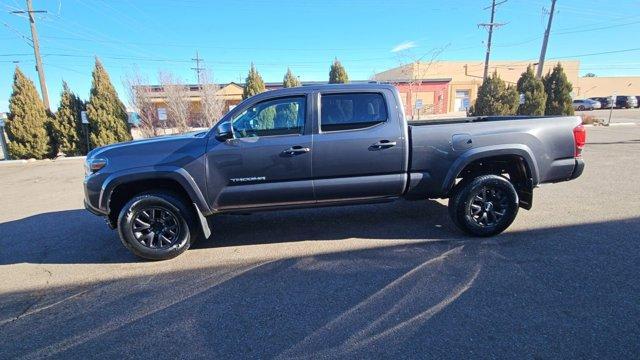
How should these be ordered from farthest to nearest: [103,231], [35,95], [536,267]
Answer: [35,95] < [103,231] < [536,267]

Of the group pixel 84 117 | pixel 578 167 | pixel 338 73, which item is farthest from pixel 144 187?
pixel 338 73

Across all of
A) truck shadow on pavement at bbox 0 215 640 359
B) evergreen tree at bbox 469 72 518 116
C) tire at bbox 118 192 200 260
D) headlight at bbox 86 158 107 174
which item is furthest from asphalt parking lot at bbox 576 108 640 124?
headlight at bbox 86 158 107 174

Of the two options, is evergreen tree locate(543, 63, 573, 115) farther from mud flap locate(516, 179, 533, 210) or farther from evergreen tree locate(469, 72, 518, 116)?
mud flap locate(516, 179, 533, 210)

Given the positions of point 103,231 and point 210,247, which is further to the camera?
point 103,231

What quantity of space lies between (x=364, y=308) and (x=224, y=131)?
2.38 m

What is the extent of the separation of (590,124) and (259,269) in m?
24.5

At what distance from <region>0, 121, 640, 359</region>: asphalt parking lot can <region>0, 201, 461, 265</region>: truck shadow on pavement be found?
0.03 metres

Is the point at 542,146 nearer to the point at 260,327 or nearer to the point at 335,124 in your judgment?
the point at 335,124

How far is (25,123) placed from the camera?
1534cm

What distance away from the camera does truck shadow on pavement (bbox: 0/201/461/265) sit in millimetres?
4508

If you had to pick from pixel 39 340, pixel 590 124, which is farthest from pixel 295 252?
pixel 590 124

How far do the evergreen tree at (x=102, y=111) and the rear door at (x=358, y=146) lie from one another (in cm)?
1548

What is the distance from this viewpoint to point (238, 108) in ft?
13.3

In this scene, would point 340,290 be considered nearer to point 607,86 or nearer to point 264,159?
point 264,159
